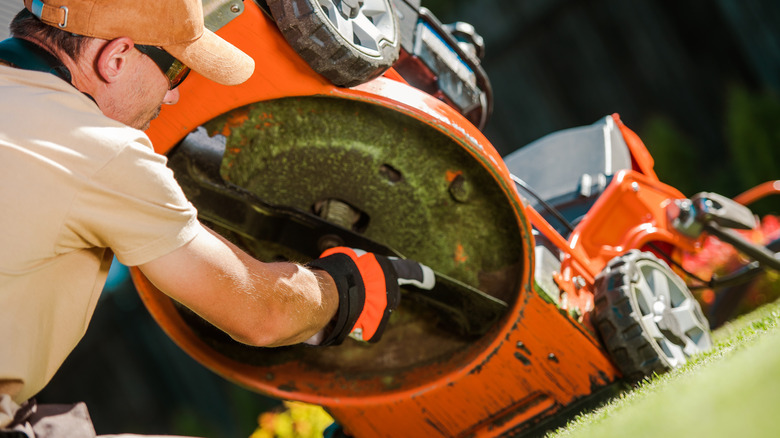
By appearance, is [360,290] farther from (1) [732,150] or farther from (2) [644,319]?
(1) [732,150]

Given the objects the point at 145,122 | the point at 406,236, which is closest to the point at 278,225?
the point at 406,236

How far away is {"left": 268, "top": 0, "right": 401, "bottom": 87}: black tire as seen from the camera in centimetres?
156

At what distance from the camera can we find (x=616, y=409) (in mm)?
1660

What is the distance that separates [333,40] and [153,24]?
1.26 feet

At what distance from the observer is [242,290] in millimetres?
1360

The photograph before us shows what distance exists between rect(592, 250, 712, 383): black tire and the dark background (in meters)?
3.10

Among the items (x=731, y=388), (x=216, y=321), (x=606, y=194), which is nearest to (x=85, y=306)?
(x=216, y=321)

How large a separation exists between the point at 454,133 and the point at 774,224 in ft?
10.1

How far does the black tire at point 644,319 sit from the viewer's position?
193 cm

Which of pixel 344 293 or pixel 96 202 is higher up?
pixel 96 202

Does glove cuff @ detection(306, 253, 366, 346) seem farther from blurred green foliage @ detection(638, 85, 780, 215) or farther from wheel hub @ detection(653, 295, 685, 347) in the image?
blurred green foliage @ detection(638, 85, 780, 215)

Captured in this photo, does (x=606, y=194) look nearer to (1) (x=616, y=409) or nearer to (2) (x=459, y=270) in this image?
(2) (x=459, y=270)

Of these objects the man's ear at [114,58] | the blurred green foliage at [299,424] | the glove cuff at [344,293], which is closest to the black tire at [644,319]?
the glove cuff at [344,293]

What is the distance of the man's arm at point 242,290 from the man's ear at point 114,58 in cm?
38
